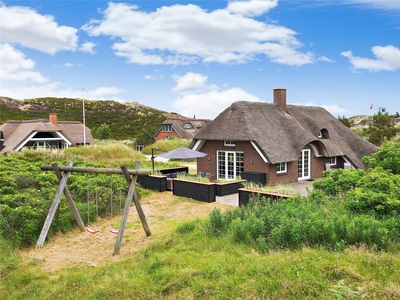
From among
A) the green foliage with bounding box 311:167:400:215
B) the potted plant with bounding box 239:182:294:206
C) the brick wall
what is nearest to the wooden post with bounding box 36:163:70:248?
the potted plant with bounding box 239:182:294:206

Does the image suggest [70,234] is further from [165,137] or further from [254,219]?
[165,137]

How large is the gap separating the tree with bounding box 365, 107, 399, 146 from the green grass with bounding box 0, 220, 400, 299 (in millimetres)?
29171

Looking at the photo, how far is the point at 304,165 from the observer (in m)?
20.3

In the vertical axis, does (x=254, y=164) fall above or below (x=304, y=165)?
above

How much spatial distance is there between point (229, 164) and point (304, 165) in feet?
14.8

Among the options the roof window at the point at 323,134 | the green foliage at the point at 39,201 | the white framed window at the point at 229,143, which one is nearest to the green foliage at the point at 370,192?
the green foliage at the point at 39,201

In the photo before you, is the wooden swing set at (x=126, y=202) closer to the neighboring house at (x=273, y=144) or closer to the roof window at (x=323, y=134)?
the neighboring house at (x=273, y=144)

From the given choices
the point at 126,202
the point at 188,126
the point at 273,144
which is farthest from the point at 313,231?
the point at 188,126

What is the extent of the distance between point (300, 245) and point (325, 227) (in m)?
0.60

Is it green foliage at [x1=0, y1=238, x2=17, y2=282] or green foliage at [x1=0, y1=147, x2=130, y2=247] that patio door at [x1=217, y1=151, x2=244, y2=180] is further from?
green foliage at [x1=0, y1=238, x2=17, y2=282]

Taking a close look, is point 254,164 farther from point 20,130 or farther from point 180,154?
point 20,130

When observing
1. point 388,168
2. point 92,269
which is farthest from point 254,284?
point 388,168

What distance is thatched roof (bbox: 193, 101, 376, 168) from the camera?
18188 millimetres

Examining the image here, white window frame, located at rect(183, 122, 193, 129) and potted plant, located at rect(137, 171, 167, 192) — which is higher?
white window frame, located at rect(183, 122, 193, 129)
